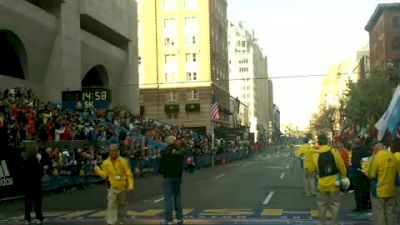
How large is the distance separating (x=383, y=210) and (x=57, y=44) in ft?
115

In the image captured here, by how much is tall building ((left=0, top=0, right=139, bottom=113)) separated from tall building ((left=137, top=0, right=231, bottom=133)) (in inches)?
1137

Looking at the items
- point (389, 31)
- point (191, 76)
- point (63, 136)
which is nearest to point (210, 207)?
point (63, 136)

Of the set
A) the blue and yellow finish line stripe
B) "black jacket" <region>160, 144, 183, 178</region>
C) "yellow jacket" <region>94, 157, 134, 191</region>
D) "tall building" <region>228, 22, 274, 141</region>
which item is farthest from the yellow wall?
"tall building" <region>228, 22, 274, 141</region>

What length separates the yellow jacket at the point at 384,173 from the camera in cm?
1002

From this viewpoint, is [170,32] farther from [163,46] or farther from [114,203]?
[114,203]

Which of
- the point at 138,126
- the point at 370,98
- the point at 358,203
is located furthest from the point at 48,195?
the point at 370,98

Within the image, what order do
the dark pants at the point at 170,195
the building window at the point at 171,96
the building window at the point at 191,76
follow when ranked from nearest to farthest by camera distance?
the dark pants at the point at 170,195, the building window at the point at 171,96, the building window at the point at 191,76

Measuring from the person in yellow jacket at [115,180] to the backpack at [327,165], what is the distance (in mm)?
3474

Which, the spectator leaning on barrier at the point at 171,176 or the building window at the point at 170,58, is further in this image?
the building window at the point at 170,58

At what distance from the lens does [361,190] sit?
14.8 metres

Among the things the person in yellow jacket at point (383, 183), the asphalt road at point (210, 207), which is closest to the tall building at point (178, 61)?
the asphalt road at point (210, 207)

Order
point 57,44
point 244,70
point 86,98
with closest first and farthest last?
point 86,98, point 57,44, point 244,70

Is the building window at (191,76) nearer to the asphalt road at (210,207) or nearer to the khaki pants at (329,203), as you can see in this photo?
the asphalt road at (210,207)

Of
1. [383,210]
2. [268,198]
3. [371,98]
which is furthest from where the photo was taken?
[371,98]
